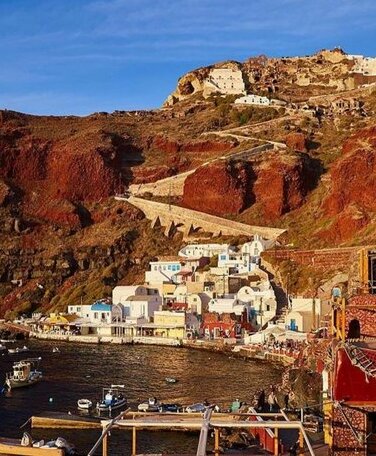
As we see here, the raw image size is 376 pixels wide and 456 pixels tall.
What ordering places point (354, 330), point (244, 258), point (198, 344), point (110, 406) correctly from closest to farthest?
point (354, 330) < point (110, 406) < point (198, 344) < point (244, 258)

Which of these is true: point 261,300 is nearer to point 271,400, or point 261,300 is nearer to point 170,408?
point 170,408

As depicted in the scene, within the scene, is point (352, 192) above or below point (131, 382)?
above

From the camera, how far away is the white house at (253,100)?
140 metres

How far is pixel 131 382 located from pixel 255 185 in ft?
196

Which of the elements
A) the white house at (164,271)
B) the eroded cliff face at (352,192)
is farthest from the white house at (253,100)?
the white house at (164,271)

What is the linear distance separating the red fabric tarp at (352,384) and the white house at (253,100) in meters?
124

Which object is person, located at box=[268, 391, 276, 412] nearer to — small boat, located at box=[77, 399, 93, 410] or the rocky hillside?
small boat, located at box=[77, 399, 93, 410]

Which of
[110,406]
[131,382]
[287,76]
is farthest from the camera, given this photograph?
[287,76]

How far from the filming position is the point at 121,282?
3819 inches

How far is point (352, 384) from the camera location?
55.8 feet

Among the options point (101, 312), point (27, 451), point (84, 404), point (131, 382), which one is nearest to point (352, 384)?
point (27, 451)

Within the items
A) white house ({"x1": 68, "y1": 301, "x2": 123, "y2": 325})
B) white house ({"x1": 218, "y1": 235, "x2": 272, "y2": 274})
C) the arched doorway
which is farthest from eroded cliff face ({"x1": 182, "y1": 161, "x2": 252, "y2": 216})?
the arched doorway

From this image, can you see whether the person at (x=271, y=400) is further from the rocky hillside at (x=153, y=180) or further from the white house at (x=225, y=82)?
the white house at (x=225, y=82)

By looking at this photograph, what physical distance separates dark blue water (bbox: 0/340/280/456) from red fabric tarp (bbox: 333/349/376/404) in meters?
18.6
